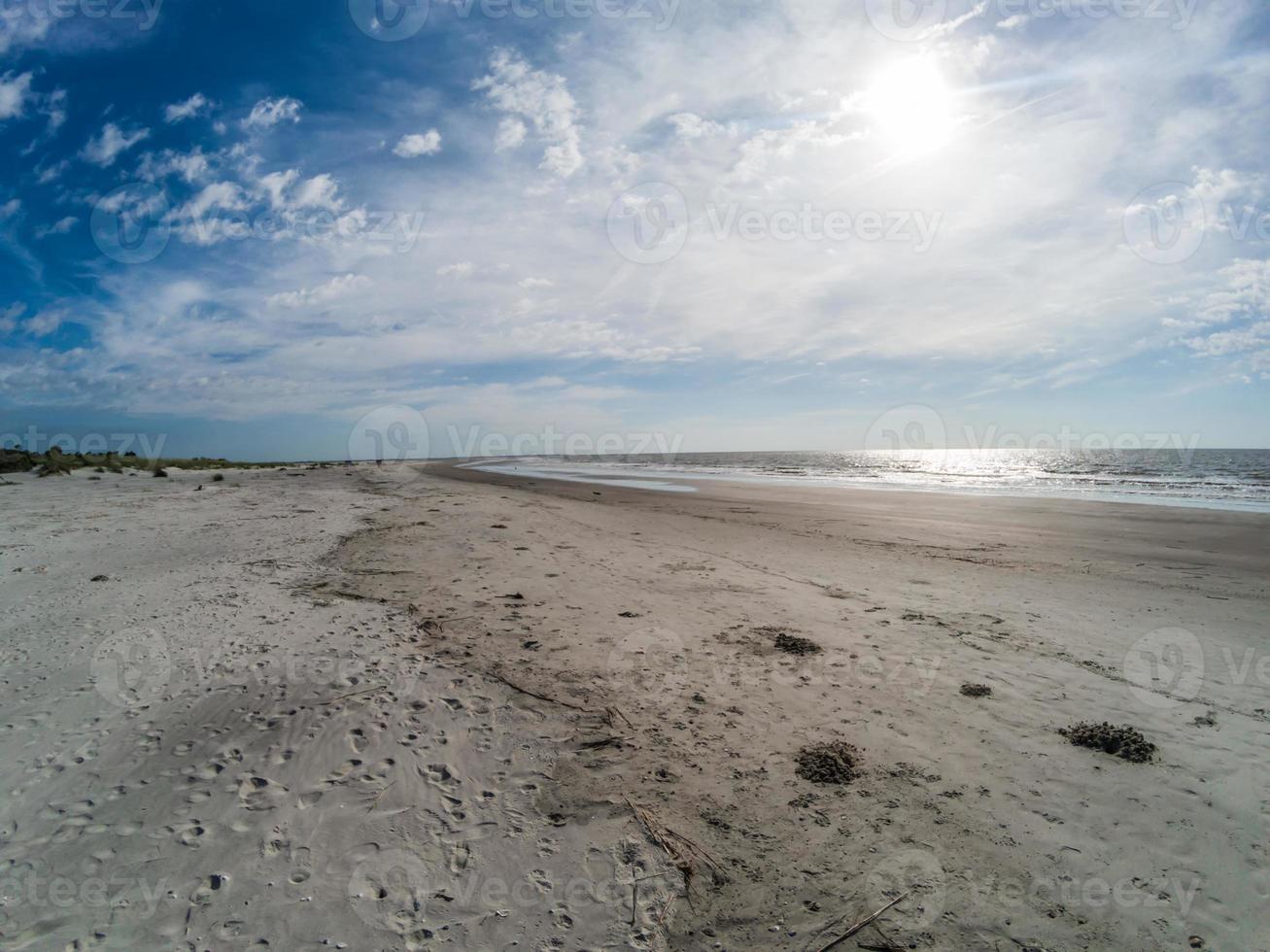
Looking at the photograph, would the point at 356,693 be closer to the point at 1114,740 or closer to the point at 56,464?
the point at 1114,740

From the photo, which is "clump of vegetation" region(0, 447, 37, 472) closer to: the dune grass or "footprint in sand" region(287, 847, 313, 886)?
the dune grass

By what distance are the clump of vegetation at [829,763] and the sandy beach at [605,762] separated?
0.10 m

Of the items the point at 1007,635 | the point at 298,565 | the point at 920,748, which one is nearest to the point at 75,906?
the point at 920,748

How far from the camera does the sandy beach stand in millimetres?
3316

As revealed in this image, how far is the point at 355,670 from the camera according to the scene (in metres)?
5.94

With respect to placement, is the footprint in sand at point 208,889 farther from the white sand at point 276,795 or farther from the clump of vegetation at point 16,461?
the clump of vegetation at point 16,461

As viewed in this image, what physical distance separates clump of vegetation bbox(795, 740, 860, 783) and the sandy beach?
4.0 inches

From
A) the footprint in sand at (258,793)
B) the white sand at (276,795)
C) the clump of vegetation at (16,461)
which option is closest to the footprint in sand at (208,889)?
the white sand at (276,795)

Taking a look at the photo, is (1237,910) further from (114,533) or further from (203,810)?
(114,533)

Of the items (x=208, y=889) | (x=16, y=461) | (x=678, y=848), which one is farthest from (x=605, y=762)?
(x=16, y=461)

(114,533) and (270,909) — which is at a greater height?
(114,533)

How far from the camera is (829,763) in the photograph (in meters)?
4.81

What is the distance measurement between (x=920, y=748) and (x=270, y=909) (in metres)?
5.08

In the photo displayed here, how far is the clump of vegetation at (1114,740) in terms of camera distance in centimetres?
492
